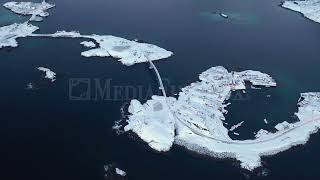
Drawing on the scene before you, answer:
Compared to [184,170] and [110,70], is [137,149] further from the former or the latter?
[110,70]

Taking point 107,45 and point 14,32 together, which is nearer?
point 107,45

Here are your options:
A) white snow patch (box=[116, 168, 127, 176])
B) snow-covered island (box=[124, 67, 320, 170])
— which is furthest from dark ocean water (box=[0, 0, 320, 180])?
snow-covered island (box=[124, 67, 320, 170])

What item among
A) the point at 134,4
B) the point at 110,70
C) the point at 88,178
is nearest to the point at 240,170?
the point at 88,178

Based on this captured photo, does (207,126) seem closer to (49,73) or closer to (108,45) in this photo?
(49,73)

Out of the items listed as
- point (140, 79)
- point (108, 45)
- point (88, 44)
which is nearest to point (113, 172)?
point (140, 79)

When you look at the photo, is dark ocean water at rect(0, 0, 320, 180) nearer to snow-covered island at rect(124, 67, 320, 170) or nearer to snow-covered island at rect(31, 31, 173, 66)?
snow-covered island at rect(124, 67, 320, 170)
